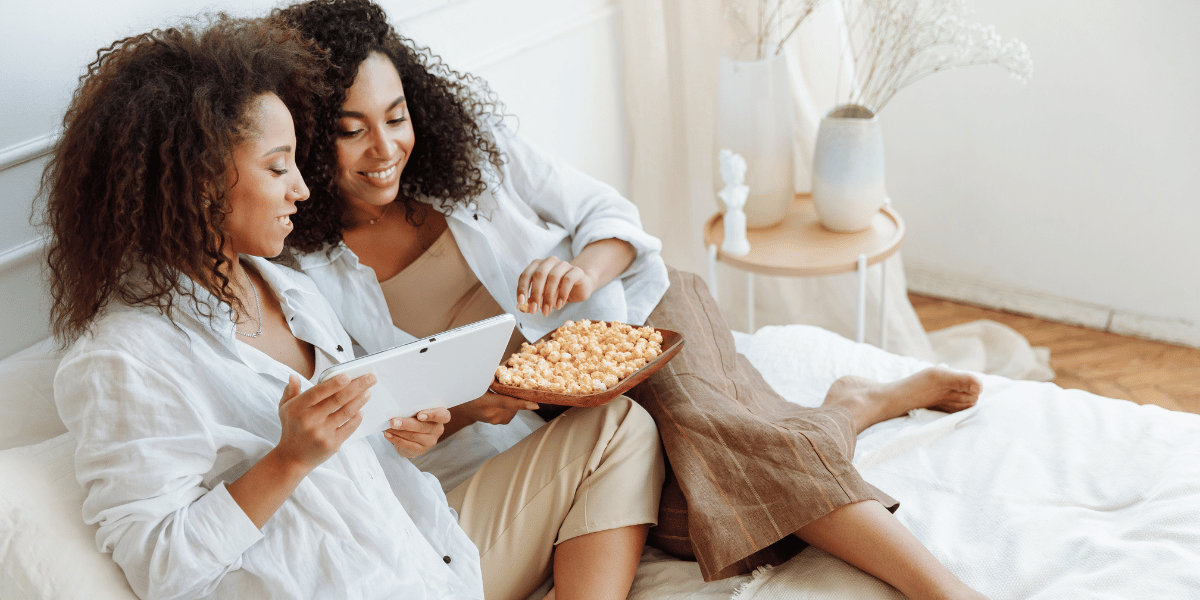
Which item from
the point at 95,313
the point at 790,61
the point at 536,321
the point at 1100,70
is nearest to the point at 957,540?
the point at 536,321

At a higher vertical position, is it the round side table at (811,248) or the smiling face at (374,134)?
the smiling face at (374,134)

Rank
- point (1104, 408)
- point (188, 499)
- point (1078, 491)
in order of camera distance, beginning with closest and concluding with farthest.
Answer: point (188, 499) < point (1078, 491) < point (1104, 408)

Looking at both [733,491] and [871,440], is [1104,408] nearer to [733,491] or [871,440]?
[871,440]

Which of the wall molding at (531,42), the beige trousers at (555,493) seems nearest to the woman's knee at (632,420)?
the beige trousers at (555,493)

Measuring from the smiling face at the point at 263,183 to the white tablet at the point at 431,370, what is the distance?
0.25 metres

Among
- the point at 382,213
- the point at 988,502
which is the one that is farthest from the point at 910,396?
the point at 382,213

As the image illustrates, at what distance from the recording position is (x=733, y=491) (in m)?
1.33

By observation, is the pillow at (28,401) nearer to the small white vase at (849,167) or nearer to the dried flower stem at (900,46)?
the small white vase at (849,167)

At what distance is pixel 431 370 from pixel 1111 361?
7.45ft

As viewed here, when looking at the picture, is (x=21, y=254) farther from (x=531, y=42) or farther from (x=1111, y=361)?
(x=1111, y=361)

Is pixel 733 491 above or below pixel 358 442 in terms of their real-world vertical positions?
below

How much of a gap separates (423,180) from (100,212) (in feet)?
2.04

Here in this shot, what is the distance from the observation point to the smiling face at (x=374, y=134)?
142 centimetres

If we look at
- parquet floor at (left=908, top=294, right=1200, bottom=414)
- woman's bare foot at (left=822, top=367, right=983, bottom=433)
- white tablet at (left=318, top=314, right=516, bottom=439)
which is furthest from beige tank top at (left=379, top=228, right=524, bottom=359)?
parquet floor at (left=908, top=294, right=1200, bottom=414)
